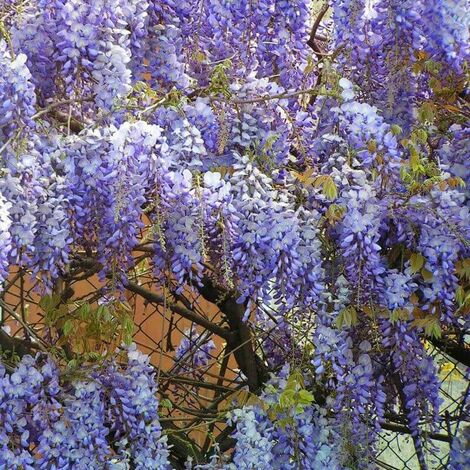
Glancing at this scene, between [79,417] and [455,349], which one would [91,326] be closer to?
[79,417]

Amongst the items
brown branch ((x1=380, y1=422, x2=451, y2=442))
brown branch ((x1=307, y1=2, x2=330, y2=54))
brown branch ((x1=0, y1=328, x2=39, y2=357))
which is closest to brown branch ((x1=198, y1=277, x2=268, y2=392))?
brown branch ((x1=380, y1=422, x2=451, y2=442))

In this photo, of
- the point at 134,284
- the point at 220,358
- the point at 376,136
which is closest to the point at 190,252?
the point at 376,136

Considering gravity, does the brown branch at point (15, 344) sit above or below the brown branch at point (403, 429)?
below

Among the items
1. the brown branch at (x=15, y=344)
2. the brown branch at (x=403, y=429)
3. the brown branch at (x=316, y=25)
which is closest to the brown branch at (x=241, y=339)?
the brown branch at (x=403, y=429)

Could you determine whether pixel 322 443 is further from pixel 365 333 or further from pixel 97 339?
pixel 97 339

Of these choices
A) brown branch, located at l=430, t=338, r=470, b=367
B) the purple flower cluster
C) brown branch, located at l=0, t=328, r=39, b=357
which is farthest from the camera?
brown branch, located at l=430, t=338, r=470, b=367

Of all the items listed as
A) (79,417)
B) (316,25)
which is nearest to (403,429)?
(79,417)

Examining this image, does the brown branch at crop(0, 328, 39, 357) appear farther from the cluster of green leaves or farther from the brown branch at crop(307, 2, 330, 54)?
the brown branch at crop(307, 2, 330, 54)

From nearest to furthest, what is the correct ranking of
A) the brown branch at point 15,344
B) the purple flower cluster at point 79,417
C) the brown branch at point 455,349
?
the purple flower cluster at point 79,417 → the brown branch at point 15,344 → the brown branch at point 455,349

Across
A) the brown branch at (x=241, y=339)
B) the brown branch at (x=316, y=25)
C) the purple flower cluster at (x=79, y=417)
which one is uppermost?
the brown branch at (x=316, y=25)

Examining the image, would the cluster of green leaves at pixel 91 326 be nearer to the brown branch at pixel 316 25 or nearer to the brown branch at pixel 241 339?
the brown branch at pixel 241 339

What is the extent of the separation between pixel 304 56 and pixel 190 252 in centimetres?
62

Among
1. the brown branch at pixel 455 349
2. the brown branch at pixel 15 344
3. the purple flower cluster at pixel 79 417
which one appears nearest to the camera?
the purple flower cluster at pixel 79 417

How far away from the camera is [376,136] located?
2527mm
